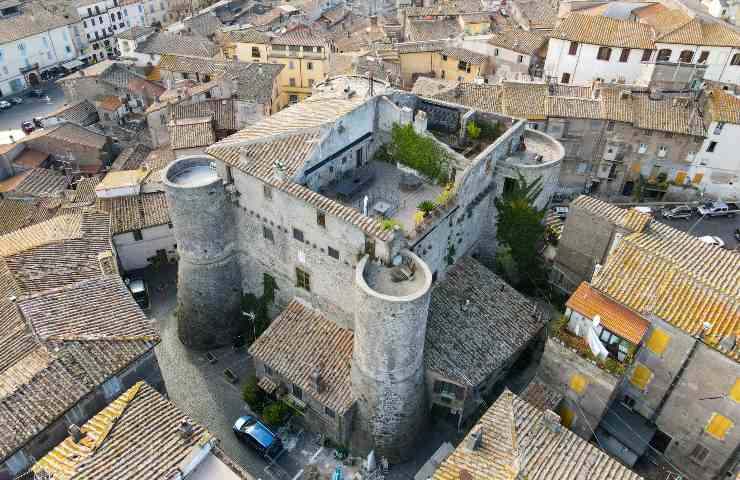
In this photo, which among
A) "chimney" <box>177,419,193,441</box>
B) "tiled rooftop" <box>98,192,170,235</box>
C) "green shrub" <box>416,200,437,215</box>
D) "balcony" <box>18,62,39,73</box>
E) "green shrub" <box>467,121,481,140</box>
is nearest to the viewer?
"chimney" <box>177,419,193,441</box>

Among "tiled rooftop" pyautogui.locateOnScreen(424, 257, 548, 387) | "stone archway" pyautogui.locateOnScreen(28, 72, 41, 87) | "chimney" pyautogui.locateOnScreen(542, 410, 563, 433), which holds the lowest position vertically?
"stone archway" pyautogui.locateOnScreen(28, 72, 41, 87)

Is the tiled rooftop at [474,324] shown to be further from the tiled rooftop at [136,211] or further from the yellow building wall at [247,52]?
the yellow building wall at [247,52]

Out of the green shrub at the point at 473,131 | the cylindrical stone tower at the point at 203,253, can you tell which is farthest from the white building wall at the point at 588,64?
the cylindrical stone tower at the point at 203,253

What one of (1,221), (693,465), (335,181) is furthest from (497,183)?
(1,221)

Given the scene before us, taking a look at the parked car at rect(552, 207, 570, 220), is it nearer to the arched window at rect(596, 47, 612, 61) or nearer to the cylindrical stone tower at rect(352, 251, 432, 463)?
the arched window at rect(596, 47, 612, 61)

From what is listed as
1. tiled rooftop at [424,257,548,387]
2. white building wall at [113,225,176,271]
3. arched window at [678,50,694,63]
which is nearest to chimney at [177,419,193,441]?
tiled rooftop at [424,257,548,387]

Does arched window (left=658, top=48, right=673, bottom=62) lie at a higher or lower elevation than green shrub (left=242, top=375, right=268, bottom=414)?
higher

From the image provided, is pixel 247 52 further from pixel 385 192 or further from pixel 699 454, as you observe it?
pixel 699 454
